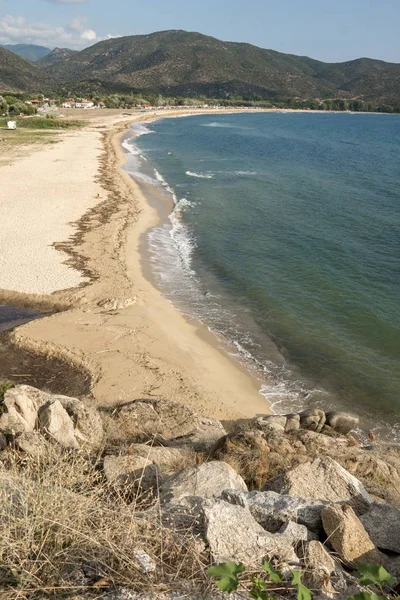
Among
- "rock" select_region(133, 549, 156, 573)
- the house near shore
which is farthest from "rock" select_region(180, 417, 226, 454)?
the house near shore

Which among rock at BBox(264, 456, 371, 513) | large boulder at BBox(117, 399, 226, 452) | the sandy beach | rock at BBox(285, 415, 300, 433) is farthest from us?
the sandy beach

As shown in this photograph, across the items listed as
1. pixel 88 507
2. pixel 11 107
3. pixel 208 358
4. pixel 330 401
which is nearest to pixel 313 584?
pixel 88 507

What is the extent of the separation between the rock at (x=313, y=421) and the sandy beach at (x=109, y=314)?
Result: 59.4 inches

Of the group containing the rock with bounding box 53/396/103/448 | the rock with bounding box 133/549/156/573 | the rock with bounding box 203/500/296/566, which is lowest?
the rock with bounding box 53/396/103/448

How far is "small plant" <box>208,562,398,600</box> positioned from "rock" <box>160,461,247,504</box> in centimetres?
163

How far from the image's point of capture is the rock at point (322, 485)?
5844 millimetres

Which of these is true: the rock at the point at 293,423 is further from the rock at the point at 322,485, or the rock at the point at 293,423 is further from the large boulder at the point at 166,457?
the rock at the point at 322,485

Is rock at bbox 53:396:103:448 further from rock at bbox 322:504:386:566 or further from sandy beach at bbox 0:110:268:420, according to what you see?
rock at bbox 322:504:386:566

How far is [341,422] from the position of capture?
10875 millimetres

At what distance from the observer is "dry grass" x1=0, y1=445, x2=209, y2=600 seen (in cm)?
375

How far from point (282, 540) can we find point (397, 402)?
930cm

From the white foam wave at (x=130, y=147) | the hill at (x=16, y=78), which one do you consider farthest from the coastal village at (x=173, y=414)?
the hill at (x=16, y=78)

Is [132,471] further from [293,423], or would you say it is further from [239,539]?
[293,423]

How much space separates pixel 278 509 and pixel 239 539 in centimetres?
87
